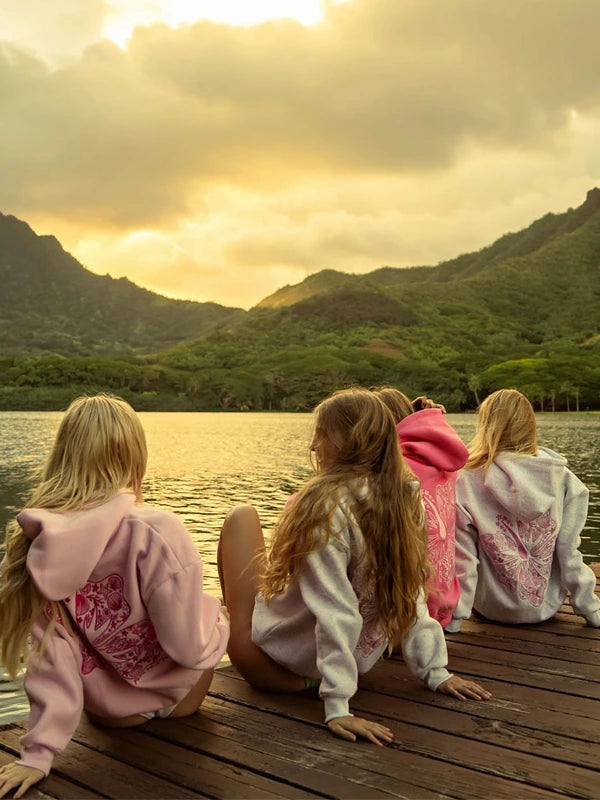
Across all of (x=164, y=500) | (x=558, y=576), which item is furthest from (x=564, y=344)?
(x=558, y=576)

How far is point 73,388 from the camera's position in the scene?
92625 millimetres

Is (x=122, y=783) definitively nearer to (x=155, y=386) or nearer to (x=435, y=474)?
(x=435, y=474)

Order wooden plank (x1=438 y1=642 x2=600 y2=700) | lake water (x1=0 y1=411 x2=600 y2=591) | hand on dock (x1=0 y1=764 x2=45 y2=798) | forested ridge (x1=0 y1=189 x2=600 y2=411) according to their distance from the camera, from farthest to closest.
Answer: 1. forested ridge (x1=0 y1=189 x2=600 y2=411)
2. lake water (x1=0 y1=411 x2=600 y2=591)
3. wooden plank (x1=438 y1=642 x2=600 y2=700)
4. hand on dock (x1=0 y1=764 x2=45 y2=798)

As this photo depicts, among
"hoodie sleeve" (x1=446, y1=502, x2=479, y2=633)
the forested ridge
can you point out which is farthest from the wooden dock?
the forested ridge

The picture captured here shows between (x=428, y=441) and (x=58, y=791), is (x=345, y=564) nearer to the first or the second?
(x=428, y=441)

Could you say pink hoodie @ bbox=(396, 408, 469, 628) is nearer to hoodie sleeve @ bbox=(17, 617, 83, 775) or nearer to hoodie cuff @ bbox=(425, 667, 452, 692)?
hoodie cuff @ bbox=(425, 667, 452, 692)

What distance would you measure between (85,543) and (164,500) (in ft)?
57.0

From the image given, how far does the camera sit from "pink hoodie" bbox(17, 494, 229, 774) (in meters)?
2.43

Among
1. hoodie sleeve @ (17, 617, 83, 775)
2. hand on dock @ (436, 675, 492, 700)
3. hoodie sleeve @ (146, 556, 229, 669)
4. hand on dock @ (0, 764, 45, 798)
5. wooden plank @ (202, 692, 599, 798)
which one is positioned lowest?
hand on dock @ (436, 675, 492, 700)

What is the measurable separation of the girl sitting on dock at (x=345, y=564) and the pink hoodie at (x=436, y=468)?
0.68 meters

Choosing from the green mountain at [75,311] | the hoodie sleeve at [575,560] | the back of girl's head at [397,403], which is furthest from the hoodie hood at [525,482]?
the green mountain at [75,311]

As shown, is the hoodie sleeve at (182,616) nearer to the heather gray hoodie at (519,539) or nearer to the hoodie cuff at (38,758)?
the hoodie cuff at (38,758)

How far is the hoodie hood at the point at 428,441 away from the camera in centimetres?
367

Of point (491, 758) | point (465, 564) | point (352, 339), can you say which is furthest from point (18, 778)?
point (352, 339)
